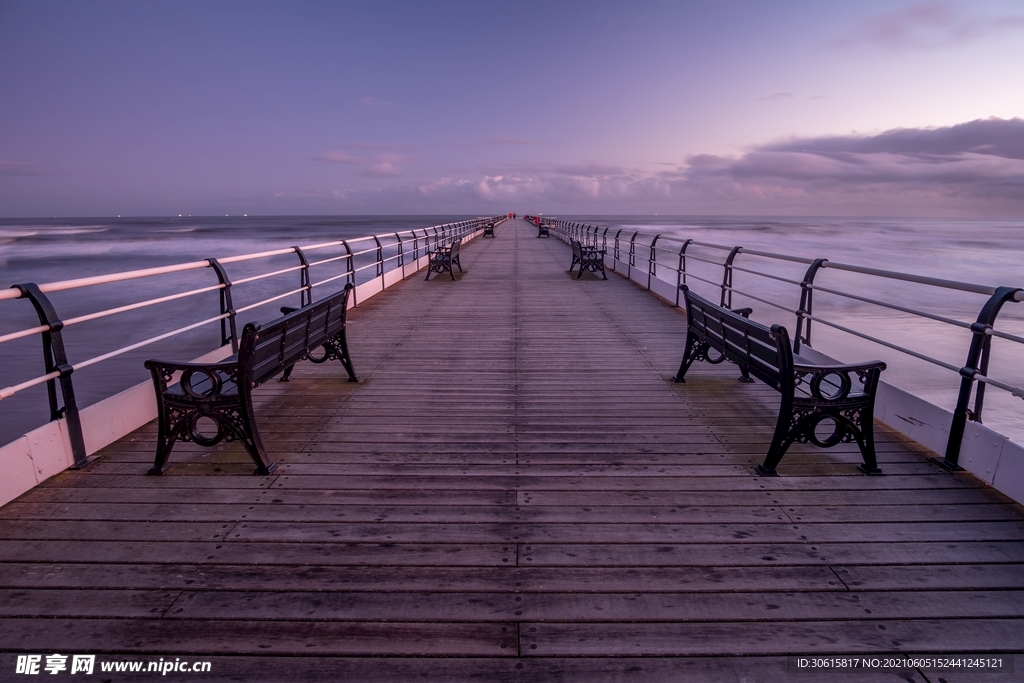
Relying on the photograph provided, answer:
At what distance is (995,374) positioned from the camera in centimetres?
1587

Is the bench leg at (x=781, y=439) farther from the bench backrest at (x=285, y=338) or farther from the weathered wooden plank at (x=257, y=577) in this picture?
the bench backrest at (x=285, y=338)

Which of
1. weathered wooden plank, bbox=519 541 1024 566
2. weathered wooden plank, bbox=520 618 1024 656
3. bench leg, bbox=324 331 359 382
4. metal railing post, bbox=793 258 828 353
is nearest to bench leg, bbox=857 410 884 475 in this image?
weathered wooden plank, bbox=519 541 1024 566

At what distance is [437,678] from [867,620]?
5.52 ft

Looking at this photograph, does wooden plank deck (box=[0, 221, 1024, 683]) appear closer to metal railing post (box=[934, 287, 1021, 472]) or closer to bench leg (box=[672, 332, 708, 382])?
metal railing post (box=[934, 287, 1021, 472])

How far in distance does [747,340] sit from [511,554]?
2.40m

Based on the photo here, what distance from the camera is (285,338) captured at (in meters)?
4.12

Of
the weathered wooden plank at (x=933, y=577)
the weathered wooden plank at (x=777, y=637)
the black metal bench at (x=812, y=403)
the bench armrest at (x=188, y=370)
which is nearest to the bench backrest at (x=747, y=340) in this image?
the black metal bench at (x=812, y=403)

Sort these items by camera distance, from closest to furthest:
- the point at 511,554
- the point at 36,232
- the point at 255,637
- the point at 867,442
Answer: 1. the point at 255,637
2. the point at 511,554
3. the point at 867,442
4. the point at 36,232

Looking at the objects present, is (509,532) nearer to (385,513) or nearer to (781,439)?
(385,513)

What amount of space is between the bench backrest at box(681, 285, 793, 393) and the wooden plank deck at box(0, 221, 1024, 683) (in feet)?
1.85

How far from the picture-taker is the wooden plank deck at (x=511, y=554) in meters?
2.14

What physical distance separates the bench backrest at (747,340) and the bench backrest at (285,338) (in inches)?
121

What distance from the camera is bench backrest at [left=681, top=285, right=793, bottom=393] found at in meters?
3.40

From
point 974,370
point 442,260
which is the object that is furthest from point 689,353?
point 442,260
